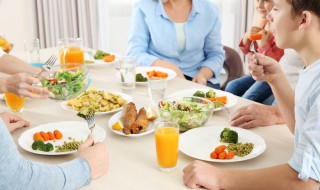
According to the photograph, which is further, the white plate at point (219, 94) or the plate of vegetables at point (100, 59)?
the plate of vegetables at point (100, 59)

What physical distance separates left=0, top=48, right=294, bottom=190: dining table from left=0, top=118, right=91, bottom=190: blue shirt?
0.15 feet

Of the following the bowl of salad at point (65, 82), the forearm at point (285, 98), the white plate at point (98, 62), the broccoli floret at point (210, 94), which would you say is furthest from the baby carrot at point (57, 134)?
the white plate at point (98, 62)

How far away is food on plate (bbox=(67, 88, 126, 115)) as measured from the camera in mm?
1757

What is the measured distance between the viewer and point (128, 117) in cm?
157

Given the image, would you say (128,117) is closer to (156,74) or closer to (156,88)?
(156,88)

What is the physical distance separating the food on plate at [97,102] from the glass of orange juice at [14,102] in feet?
0.60

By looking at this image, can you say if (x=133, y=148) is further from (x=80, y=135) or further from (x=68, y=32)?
(x=68, y=32)

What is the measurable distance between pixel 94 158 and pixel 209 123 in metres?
0.53

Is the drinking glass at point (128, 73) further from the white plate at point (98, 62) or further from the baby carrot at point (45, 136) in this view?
the baby carrot at point (45, 136)

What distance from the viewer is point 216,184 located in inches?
46.8

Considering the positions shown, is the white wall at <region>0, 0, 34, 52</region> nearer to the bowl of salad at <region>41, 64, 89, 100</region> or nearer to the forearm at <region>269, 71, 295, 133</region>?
the bowl of salad at <region>41, 64, 89, 100</region>

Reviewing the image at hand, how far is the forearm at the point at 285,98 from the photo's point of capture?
4.96 ft

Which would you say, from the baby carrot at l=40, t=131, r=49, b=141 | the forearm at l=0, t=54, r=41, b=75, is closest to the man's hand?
the baby carrot at l=40, t=131, r=49, b=141

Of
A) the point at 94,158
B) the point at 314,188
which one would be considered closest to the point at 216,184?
Answer: the point at 314,188
